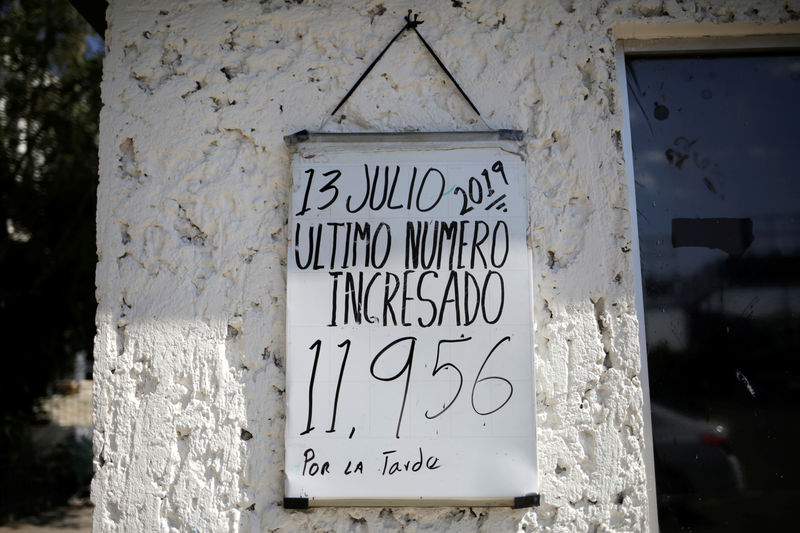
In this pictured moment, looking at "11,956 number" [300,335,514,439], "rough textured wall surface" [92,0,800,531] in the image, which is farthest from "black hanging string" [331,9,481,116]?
"11,956 number" [300,335,514,439]

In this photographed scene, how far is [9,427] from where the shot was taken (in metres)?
6.02

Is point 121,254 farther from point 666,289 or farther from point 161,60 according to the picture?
point 666,289

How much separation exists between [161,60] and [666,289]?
6.48ft

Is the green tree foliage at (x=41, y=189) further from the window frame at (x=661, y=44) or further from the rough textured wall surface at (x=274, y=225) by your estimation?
the window frame at (x=661, y=44)

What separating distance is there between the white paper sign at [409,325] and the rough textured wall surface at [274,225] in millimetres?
81

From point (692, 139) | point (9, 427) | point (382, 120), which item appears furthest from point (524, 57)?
point (9, 427)

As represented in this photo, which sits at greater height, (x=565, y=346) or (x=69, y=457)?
(x=565, y=346)

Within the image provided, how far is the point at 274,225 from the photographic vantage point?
1.85 m

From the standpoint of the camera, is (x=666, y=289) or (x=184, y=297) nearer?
(x=184, y=297)

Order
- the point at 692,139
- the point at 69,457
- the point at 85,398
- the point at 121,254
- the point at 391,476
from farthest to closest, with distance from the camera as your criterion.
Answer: the point at 85,398
the point at 69,457
the point at 692,139
the point at 121,254
the point at 391,476

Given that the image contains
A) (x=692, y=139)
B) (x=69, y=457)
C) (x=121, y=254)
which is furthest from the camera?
(x=69, y=457)

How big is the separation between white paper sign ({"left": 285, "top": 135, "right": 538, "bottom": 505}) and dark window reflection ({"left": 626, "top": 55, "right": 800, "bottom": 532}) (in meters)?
0.55

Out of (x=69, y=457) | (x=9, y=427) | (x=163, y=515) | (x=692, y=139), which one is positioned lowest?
(x=69, y=457)

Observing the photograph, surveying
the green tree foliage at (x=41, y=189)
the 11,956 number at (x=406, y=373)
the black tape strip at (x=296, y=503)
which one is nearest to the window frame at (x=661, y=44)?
the 11,956 number at (x=406, y=373)
